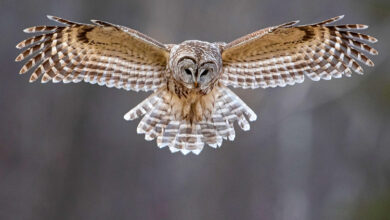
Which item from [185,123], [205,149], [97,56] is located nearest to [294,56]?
[185,123]

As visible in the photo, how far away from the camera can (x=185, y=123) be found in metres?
8.09

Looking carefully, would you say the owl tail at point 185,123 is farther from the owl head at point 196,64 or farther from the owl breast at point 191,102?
the owl head at point 196,64

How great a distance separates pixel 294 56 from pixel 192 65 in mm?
1000

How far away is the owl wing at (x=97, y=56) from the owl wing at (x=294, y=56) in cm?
61

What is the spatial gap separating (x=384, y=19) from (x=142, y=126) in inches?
308

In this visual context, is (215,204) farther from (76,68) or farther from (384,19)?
(76,68)

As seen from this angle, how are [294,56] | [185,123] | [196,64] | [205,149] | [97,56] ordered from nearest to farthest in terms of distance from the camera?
1. [196,64]
2. [97,56]
3. [294,56]
4. [185,123]
5. [205,149]

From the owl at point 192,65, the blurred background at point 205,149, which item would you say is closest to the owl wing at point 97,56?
the owl at point 192,65

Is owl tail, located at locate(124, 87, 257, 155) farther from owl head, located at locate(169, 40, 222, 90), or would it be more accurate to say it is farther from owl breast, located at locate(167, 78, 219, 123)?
owl head, located at locate(169, 40, 222, 90)

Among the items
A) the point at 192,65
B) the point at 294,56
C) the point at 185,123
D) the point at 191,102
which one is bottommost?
the point at 185,123

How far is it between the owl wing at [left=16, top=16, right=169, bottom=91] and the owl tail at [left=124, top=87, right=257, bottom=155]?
0.18 meters

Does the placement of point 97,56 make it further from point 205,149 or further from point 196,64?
point 205,149

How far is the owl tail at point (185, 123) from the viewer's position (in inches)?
315

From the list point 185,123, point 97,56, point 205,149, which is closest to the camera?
point 97,56
